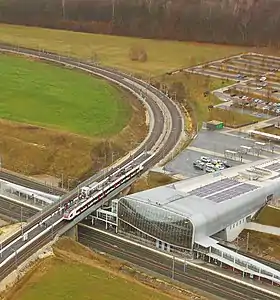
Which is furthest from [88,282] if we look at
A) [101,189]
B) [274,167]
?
[274,167]

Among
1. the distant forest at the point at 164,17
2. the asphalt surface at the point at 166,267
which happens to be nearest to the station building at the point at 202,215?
the asphalt surface at the point at 166,267

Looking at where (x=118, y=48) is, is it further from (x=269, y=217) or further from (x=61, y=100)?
(x=269, y=217)

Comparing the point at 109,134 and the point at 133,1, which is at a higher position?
the point at 133,1

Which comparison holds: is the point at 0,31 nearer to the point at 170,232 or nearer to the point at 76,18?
the point at 76,18

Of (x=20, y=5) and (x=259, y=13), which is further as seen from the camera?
(x=20, y=5)

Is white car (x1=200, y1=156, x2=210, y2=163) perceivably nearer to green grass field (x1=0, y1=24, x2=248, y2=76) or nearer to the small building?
the small building

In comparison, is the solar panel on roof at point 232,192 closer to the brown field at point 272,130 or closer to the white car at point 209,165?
the white car at point 209,165

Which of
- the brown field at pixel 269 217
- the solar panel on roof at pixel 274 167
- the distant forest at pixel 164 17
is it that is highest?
the distant forest at pixel 164 17

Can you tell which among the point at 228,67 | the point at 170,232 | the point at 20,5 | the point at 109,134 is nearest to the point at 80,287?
→ the point at 170,232
